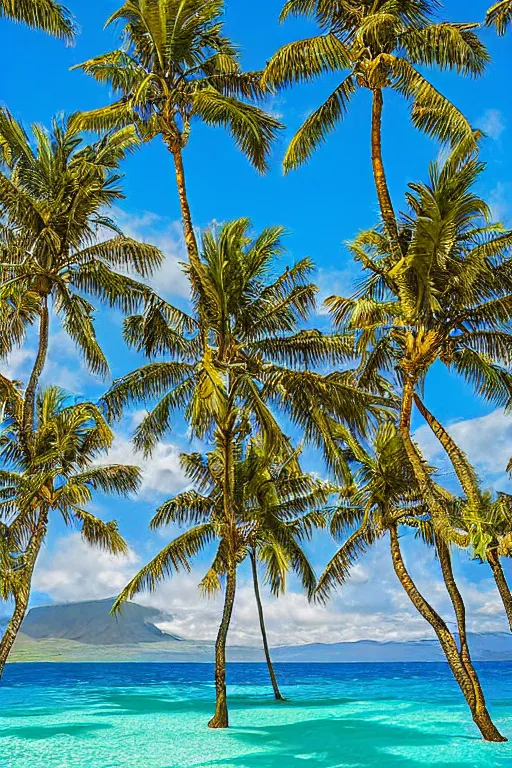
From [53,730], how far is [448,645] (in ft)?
33.3

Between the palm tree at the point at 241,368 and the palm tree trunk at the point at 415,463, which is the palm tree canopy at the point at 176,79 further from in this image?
the palm tree trunk at the point at 415,463

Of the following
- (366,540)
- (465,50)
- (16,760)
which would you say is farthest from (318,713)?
(465,50)

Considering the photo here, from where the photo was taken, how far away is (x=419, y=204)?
1305cm

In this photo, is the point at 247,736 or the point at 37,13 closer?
the point at 37,13

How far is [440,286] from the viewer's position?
1290 cm

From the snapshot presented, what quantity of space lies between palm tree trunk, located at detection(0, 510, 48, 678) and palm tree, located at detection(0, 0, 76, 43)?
897 cm

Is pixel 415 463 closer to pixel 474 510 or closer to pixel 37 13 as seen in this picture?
pixel 474 510

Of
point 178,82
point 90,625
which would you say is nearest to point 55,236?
point 178,82

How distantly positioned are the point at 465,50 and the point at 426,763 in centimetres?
1344

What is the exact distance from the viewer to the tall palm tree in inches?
699

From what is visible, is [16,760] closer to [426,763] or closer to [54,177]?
[426,763]

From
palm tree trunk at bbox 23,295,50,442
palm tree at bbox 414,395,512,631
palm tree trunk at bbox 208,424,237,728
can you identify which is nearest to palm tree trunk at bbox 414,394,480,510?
palm tree at bbox 414,395,512,631

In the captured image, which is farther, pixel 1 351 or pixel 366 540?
pixel 366 540

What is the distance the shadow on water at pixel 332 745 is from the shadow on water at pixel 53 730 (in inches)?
156
